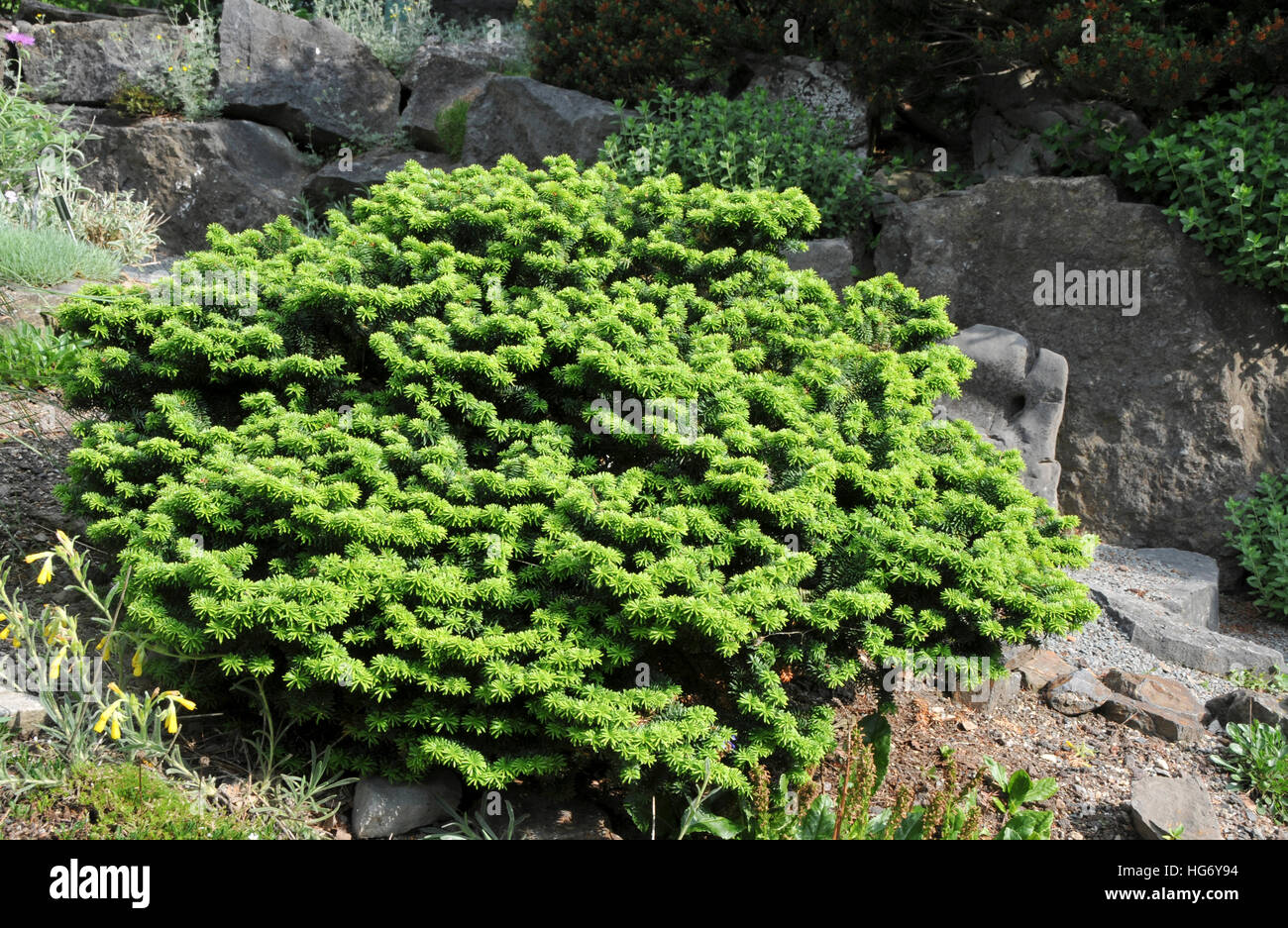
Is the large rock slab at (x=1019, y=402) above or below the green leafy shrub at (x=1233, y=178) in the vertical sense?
below

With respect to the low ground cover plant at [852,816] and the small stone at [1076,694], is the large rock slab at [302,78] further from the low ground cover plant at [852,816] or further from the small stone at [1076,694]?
the low ground cover plant at [852,816]

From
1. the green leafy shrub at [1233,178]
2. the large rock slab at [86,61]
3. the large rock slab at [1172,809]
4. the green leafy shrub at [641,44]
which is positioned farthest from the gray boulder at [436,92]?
the large rock slab at [1172,809]

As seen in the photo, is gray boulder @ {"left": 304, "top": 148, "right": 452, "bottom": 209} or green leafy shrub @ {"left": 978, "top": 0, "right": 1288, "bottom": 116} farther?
gray boulder @ {"left": 304, "top": 148, "right": 452, "bottom": 209}

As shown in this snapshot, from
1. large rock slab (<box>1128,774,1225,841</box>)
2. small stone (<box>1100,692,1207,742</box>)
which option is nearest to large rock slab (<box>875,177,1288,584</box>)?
small stone (<box>1100,692,1207,742</box>)

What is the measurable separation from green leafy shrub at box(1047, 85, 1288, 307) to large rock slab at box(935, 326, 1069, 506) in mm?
1221

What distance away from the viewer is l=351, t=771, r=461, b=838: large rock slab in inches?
137

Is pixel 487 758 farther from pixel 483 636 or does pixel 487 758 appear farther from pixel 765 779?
pixel 765 779

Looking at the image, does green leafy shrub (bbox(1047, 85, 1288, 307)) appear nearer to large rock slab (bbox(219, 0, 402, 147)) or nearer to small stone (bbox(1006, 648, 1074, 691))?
small stone (bbox(1006, 648, 1074, 691))

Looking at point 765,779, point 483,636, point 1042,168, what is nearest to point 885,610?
point 765,779

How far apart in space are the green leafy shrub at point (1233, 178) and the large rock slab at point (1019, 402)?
1.22 meters

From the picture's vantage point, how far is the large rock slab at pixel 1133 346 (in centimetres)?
634

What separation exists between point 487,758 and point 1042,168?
19.2 feet

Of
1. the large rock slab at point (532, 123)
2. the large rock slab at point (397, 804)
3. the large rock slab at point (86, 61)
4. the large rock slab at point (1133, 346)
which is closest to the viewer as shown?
the large rock slab at point (397, 804)

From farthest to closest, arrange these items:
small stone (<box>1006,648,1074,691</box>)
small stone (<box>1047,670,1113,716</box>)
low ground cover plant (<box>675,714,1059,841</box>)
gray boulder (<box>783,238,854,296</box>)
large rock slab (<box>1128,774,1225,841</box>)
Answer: gray boulder (<box>783,238,854,296</box>) → small stone (<box>1006,648,1074,691</box>) → small stone (<box>1047,670,1113,716</box>) → large rock slab (<box>1128,774,1225,841</box>) → low ground cover plant (<box>675,714,1059,841</box>)
